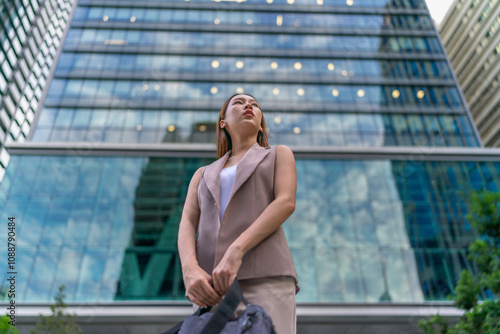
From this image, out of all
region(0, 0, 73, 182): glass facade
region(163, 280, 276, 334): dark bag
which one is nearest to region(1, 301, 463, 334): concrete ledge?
region(163, 280, 276, 334): dark bag

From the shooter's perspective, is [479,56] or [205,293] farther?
[479,56]

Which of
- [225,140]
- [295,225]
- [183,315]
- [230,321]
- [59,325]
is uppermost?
[295,225]

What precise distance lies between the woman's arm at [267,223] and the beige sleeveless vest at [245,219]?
6 cm

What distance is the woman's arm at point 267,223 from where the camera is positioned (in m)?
1.82

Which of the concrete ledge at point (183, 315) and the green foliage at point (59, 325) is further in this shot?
the concrete ledge at point (183, 315)

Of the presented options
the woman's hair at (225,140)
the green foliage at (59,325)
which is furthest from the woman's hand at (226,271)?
the green foliage at (59,325)

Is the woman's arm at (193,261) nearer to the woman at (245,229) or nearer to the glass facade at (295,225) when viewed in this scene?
the woman at (245,229)

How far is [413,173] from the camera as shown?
79.9ft

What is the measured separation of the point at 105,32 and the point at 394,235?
29.5 metres

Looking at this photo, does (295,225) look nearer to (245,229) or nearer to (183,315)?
(183,315)

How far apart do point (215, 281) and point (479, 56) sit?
197 ft

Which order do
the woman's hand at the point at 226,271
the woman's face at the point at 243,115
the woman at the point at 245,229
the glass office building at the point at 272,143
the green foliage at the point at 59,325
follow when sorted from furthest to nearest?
the glass office building at the point at 272,143
the green foliage at the point at 59,325
the woman's face at the point at 243,115
the woman at the point at 245,229
the woman's hand at the point at 226,271

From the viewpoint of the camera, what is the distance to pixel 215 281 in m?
1.82

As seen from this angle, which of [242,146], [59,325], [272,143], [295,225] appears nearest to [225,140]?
[242,146]
